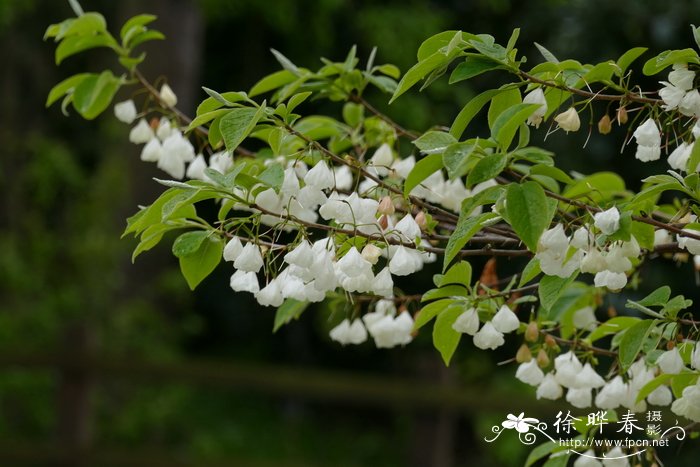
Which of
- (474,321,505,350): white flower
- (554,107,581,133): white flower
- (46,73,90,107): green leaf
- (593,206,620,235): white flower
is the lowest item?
(474,321,505,350): white flower

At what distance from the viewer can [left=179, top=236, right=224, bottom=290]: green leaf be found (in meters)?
1.26

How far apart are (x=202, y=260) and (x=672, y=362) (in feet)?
2.00

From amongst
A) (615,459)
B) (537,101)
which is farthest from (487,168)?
(615,459)

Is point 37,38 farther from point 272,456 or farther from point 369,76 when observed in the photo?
point 369,76

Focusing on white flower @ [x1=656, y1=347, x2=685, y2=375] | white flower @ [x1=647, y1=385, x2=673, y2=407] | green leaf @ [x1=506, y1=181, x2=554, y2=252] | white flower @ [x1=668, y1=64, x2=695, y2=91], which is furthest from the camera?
white flower @ [x1=647, y1=385, x2=673, y2=407]

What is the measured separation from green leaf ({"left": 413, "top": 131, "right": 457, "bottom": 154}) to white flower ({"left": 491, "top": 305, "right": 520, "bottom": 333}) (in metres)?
0.29

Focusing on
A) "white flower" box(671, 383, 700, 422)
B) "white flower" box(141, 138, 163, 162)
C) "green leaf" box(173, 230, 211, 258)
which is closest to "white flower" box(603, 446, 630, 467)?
"white flower" box(671, 383, 700, 422)

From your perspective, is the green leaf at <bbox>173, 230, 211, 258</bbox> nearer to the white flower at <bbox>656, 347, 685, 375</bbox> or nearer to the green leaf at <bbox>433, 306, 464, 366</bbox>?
the green leaf at <bbox>433, 306, 464, 366</bbox>

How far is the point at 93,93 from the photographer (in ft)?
5.35

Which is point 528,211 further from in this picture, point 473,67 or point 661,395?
point 661,395

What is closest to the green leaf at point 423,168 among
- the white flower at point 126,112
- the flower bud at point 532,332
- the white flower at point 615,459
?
the flower bud at point 532,332

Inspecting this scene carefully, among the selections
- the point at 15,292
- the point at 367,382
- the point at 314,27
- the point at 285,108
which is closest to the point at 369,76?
the point at 285,108

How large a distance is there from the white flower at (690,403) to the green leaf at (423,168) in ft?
1.33

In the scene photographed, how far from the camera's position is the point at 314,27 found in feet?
19.9
